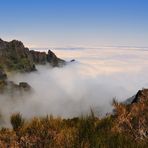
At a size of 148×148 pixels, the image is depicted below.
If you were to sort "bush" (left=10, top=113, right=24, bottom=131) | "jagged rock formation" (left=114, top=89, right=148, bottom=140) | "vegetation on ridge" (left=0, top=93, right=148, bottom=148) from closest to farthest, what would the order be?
1. "vegetation on ridge" (left=0, top=93, right=148, bottom=148)
2. "jagged rock formation" (left=114, top=89, right=148, bottom=140)
3. "bush" (left=10, top=113, right=24, bottom=131)

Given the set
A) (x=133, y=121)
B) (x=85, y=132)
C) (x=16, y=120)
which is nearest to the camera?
(x=85, y=132)

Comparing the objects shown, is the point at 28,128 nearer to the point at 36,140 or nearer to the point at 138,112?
the point at 36,140

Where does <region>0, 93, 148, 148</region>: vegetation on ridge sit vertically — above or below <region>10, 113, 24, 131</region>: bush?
above

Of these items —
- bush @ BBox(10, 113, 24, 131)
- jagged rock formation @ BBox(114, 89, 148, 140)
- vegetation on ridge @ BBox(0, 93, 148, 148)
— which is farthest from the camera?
bush @ BBox(10, 113, 24, 131)

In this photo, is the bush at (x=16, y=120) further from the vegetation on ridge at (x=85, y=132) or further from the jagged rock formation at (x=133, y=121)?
the jagged rock formation at (x=133, y=121)

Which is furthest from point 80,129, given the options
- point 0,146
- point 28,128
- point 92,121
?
point 0,146

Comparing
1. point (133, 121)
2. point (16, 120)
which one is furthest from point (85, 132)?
point (16, 120)

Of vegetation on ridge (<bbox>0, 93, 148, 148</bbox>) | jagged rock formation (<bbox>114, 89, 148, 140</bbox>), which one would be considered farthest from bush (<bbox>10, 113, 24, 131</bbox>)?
jagged rock formation (<bbox>114, 89, 148, 140</bbox>)

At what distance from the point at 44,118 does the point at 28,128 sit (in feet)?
2.26

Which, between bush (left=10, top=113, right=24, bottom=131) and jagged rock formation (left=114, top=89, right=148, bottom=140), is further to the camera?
bush (left=10, top=113, right=24, bottom=131)

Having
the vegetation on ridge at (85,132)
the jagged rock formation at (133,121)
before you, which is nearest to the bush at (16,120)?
the vegetation on ridge at (85,132)

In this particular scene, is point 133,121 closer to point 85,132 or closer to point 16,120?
point 85,132

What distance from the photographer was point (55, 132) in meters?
9.79

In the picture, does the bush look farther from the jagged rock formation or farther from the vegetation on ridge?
the jagged rock formation
